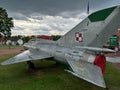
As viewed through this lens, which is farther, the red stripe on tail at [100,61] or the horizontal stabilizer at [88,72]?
the red stripe on tail at [100,61]

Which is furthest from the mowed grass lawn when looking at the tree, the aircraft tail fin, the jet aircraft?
the tree

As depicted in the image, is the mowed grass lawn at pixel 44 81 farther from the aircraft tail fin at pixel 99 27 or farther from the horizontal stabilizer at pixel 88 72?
the aircraft tail fin at pixel 99 27

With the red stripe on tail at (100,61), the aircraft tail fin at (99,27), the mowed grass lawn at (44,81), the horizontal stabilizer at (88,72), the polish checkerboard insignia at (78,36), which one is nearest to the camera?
the horizontal stabilizer at (88,72)

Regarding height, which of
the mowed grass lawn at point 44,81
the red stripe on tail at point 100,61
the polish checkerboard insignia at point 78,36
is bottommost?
the mowed grass lawn at point 44,81

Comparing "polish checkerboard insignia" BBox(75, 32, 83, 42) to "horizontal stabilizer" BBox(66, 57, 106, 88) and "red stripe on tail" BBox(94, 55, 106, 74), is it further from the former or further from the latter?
"red stripe on tail" BBox(94, 55, 106, 74)

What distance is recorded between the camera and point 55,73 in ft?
39.6

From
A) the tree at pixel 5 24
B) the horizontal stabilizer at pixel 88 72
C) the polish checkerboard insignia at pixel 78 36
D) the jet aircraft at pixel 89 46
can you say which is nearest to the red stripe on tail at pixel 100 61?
the jet aircraft at pixel 89 46

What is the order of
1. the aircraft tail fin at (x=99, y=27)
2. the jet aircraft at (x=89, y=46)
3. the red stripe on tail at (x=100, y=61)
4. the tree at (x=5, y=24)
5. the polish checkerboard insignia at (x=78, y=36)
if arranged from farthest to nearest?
the tree at (x=5, y=24) → the polish checkerboard insignia at (x=78, y=36) → the aircraft tail fin at (x=99, y=27) → the red stripe on tail at (x=100, y=61) → the jet aircraft at (x=89, y=46)

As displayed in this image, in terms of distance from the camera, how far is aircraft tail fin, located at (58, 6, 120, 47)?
8.78 metres

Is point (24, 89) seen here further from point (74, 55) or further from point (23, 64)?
point (23, 64)

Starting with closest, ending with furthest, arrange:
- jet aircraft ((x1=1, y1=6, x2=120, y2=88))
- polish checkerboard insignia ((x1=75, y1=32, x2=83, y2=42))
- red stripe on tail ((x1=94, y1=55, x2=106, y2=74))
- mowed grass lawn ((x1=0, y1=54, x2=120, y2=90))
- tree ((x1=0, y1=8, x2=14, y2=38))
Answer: jet aircraft ((x1=1, y1=6, x2=120, y2=88)), red stripe on tail ((x1=94, y1=55, x2=106, y2=74)), mowed grass lawn ((x1=0, y1=54, x2=120, y2=90)), polish checkerboard insignia ((x1=75, y1=32, x2=83, y2=42)), tree ((x1=0, y1=8, x2=14, y2=38))

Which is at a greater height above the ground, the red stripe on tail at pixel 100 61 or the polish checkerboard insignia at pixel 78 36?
the polish checkerboard insignia at pixel 78 36

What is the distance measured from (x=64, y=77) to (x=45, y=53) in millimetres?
2345

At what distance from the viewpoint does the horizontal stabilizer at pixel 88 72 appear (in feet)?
20.0
